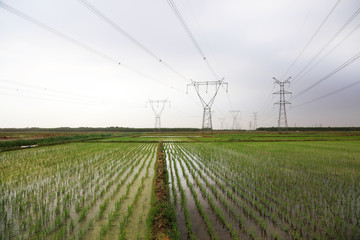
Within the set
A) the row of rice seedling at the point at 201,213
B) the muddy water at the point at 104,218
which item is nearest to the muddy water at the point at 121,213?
the muddy water at the point at 104,218

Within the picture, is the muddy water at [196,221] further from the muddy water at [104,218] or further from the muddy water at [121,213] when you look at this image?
the muddy water at [104,218]

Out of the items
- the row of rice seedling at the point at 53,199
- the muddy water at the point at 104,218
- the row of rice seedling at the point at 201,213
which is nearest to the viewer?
the muddy water at the point at 104,218

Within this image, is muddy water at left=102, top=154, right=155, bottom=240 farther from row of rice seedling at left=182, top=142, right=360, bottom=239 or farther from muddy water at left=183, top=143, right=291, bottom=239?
row of rice seedling at left=182, top=142, right=360, bottom=239

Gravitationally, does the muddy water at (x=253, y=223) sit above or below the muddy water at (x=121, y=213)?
above

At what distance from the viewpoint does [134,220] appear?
4.46 meters

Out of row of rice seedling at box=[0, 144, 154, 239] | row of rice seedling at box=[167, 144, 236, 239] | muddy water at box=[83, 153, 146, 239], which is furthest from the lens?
row of rice seedling at box=[0, 144, 154, 239]

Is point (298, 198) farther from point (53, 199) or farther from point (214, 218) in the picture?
point (53, 199)

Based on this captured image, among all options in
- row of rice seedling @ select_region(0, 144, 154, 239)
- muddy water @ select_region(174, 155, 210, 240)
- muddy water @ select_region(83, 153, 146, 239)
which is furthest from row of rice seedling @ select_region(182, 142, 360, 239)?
row of rice seedling @ select_region(0, 144, 154, 239)

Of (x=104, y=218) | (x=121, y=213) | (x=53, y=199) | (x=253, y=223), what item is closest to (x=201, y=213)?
(x=253, y=223)

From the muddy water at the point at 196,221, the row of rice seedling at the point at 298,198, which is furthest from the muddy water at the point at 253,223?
the muddy water at the point at 196,221

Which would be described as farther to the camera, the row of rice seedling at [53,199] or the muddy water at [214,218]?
the row of rice seedling at [53,199]

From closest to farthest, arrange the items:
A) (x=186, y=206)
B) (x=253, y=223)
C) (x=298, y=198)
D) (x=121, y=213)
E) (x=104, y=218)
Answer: (x=253, y=223)
(x=104, y=218)
(x=121, y=213)
(x=186, y=206)
(x=298, y=198)

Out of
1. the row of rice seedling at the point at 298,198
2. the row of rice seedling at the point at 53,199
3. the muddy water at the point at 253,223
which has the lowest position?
the row of rice seedling at the point at 53,199

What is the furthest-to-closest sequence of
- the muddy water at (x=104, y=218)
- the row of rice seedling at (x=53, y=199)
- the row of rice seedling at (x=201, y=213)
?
the row of rice seedling at (x=53, y=199)
the row of rice seedling at (x=201, y=213)
the muddy water at (x=104, y=218)
